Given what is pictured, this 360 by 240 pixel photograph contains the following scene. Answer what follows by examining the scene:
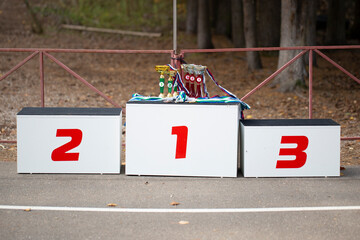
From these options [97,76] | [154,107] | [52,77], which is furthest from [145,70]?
[154,107]

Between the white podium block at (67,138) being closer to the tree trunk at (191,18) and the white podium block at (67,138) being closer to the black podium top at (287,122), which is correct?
the black podium top at (287,122)

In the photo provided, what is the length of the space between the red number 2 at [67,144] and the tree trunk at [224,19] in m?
21.9

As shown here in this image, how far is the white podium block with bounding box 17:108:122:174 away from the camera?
27.4 feet

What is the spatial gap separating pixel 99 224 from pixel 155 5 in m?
29.5

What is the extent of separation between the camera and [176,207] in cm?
698

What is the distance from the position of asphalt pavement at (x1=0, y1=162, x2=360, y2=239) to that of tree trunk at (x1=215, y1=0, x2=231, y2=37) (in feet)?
71.2

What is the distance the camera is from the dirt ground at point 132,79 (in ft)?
46.4

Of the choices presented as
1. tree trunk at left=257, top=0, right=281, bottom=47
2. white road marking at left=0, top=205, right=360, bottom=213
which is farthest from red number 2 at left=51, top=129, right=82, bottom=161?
tree trunk at left=257, top=0, right=281, bottom=47

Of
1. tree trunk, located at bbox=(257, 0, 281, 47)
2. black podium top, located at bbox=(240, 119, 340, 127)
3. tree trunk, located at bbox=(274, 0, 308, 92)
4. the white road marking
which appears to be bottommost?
the white road marking

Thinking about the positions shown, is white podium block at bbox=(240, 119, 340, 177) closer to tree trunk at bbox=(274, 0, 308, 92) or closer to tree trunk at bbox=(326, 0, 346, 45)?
tree trunk at bbox=(274, 0, 308, 92)

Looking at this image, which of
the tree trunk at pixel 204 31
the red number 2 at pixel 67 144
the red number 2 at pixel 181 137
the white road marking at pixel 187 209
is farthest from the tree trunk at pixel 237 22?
the white road marking at pixel 187 209

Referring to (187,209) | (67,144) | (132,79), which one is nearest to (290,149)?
(187,209)

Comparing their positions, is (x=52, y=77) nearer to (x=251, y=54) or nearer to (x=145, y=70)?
(x=145, y=70)

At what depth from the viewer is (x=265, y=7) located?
76.2 feet
